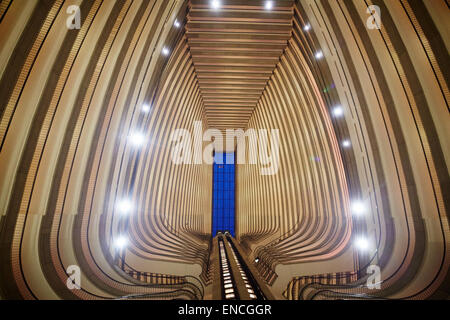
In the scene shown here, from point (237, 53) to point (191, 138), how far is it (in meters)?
7.66

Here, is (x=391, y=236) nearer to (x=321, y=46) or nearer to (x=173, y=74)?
(x=321, y=46)

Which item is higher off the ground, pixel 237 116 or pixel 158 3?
pixel 237 116

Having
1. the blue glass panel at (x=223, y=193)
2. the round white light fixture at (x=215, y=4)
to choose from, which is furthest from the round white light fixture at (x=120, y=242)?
the blue glass panel at (x=223, y=193)

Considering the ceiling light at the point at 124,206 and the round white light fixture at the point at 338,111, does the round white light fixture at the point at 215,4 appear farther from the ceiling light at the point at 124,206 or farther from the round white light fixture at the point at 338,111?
the ceiling light at the point at 124,206

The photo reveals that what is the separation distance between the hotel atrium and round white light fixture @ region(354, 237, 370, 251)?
12 centimetres

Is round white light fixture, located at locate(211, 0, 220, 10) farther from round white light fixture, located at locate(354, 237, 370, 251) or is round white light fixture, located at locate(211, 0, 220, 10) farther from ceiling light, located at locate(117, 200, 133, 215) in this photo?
round white light fixture, located at locate(354, 237, 370, 251)

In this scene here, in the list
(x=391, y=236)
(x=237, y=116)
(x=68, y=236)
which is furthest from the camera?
(x=237, y=116)

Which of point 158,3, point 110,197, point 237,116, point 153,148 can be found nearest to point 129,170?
point 110,197

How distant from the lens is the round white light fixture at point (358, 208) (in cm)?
798

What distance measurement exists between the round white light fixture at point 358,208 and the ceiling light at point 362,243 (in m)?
0.86

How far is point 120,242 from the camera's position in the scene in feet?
27.5

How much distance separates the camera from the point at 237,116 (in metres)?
22.5

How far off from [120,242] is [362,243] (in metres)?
8.27

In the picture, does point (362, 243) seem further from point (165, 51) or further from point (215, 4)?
point (215, 4)
